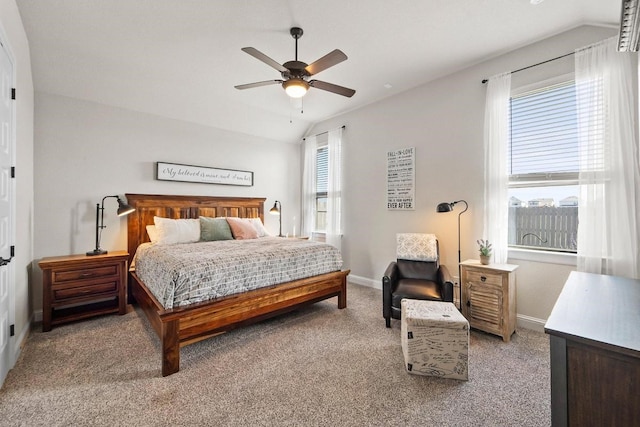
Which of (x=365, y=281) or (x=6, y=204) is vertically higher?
(x=6, y=204)

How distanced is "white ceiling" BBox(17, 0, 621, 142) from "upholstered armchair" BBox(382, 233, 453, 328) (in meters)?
2.20

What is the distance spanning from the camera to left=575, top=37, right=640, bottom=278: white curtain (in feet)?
7.62

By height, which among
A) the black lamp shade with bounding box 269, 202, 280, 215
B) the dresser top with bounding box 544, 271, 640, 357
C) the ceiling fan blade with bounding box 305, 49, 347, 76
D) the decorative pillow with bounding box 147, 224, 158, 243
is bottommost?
the dresser top with bounding box 544, 271, 640, 357

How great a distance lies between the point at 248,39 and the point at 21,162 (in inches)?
95.6

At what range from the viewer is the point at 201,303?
7.70 feet

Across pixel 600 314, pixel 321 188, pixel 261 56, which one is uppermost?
pixel 261 56

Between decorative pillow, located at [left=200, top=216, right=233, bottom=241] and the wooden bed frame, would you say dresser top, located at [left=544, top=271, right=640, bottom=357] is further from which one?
decorative pillow, located at [left=200, top=216, right=233, bottom=241]

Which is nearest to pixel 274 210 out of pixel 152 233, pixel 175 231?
pixel 175 231

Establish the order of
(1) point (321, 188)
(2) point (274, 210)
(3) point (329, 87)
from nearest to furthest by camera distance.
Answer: (3) point (329, 87) → (2) point (274, 210) → (1) point (321, 188)

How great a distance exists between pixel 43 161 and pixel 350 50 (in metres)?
3.82

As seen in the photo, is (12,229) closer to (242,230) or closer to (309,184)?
(242,230)

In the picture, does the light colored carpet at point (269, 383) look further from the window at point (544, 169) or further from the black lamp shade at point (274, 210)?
the black lamp shade at point (274, 210)

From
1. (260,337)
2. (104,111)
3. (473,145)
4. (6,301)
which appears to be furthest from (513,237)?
(104,111)

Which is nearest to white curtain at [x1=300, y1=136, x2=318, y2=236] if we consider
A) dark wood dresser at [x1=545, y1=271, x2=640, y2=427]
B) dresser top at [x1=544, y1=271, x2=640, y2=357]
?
dresser top at [x1=544, y1=271, x2=640, y2=357]
